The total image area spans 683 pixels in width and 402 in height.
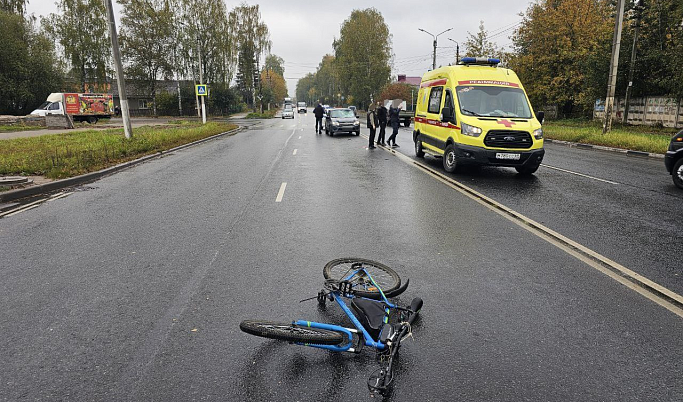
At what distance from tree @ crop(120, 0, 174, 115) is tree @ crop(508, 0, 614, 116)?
40.8 m

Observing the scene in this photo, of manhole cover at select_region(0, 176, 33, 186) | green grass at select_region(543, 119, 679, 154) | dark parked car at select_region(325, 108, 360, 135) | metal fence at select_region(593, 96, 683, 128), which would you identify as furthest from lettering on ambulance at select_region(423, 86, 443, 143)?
metal fence at select_region(593, 96, 683, 128)

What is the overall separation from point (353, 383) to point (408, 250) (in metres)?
2.73

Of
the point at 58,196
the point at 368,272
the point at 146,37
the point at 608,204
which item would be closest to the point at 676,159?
the point at 608,204

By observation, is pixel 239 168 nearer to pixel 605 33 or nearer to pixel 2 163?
pixel 2 163

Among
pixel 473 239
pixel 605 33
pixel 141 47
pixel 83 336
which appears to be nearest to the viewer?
pixel 83 336

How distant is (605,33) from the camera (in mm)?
29594

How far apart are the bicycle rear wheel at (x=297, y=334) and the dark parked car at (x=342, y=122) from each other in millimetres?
22017

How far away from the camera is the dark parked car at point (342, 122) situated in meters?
24.5

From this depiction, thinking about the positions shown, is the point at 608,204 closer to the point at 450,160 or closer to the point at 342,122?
the point at 450,160

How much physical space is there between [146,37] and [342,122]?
132 feet

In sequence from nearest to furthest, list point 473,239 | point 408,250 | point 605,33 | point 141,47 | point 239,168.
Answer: point 408,250, point 473,239, point 239,168, point 605,33, point 141,47

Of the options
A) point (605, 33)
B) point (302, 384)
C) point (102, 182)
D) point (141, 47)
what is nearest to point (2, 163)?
point (102, 182)

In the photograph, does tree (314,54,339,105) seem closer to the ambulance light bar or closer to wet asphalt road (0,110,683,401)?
the ambulance light bar

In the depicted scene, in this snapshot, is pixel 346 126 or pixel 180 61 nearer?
pixel 346 126
